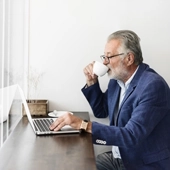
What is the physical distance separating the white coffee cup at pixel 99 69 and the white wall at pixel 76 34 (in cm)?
22

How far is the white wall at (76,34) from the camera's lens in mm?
1814

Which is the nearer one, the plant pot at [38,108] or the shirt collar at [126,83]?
the shirt collar at [126,83]

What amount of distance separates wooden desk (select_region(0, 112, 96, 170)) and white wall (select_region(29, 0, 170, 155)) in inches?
22.8

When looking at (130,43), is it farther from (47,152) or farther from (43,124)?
(47,152)

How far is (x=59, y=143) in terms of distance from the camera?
1.17 metres

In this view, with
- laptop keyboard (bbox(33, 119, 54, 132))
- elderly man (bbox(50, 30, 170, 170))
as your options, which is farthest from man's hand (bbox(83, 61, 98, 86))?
laptop keyboard (bbox(33, 119, 54, 132))

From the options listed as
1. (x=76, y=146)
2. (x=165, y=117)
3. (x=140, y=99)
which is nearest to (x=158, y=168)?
(x=165, y=117)

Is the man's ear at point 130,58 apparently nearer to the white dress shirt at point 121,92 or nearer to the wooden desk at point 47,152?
the white dress shirt at point 121,92

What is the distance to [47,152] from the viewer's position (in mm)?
1065

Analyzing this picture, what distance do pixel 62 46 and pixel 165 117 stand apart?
2.76ft

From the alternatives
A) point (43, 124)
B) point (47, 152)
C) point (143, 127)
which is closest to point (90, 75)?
point (43, 124)

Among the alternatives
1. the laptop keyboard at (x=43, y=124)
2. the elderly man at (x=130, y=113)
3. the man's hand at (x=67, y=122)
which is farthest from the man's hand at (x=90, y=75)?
the man's hand at (x=67, y=122)

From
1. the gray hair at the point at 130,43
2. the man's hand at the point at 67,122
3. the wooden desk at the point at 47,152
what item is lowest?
the wooden desk at the point at 47,152

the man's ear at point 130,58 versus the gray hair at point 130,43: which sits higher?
the gray hair at point 130,43
